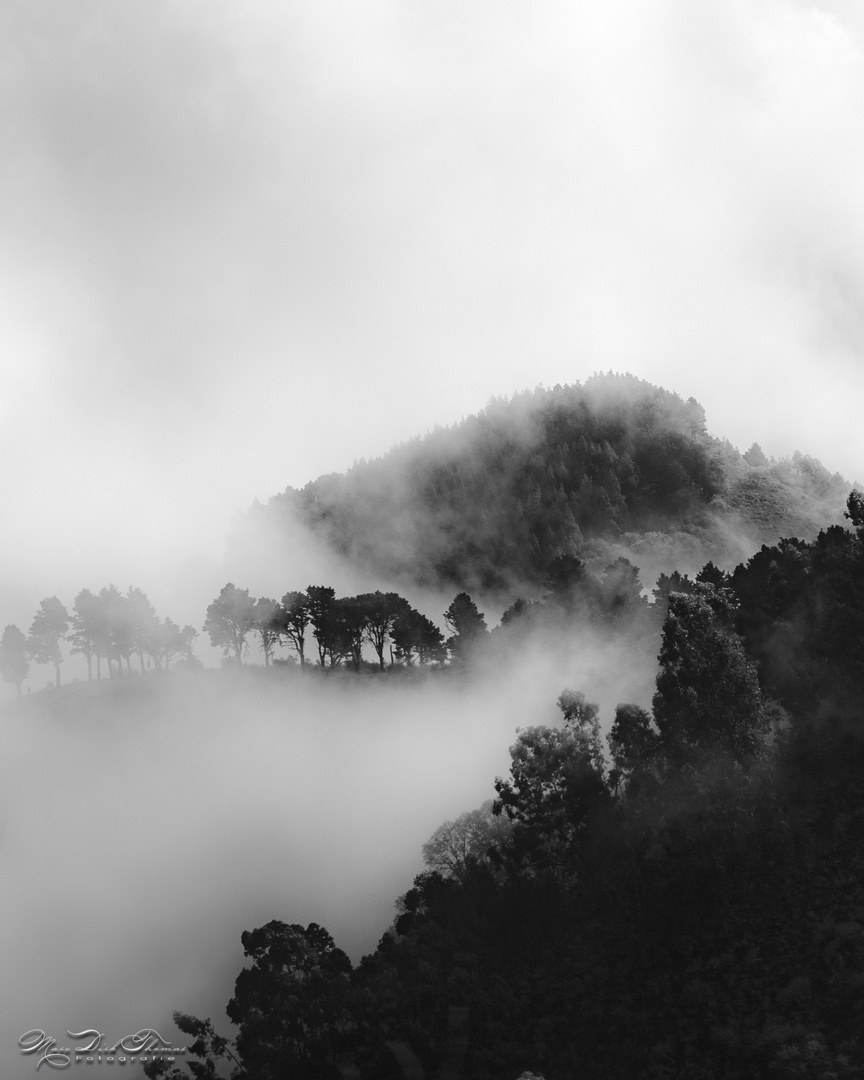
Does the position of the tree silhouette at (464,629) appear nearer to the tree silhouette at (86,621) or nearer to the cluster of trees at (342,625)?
the cluster of trees at (342,625)

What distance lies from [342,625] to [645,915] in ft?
253

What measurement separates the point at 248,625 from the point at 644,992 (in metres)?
96.2

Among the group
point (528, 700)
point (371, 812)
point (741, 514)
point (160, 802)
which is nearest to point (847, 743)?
point (528, 700)

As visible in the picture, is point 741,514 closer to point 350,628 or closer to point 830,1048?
point 350,628

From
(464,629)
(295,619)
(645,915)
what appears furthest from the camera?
(295,619)

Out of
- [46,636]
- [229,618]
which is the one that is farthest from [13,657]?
[229,618]

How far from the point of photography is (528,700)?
11050 cm

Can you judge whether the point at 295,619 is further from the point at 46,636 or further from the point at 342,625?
the point at 46,636

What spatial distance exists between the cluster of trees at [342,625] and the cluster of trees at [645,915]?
51.1 meters

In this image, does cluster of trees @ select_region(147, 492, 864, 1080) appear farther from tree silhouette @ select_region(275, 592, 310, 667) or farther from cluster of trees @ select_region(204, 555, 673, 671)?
tree silhouette @ select_region(275, 592, 310, 667)

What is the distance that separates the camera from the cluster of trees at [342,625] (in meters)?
131

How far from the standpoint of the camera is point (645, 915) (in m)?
67.2

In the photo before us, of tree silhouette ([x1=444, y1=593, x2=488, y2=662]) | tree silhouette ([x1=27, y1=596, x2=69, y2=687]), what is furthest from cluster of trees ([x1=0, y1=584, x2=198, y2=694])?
tree silhouette ([x1=444, y1=593, x2=488, y2=662])

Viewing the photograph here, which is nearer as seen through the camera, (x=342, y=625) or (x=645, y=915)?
(x=645, y=915)
